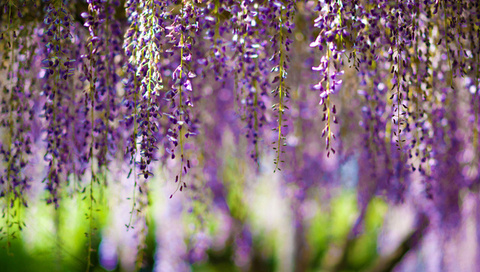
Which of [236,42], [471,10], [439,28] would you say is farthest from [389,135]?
[236,42]

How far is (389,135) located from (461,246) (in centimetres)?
166

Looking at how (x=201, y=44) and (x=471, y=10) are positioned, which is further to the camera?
(x=201, y=44)

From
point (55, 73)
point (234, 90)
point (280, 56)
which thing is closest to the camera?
point (280, 56)

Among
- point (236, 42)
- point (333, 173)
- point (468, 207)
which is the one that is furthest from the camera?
point (333, 173)

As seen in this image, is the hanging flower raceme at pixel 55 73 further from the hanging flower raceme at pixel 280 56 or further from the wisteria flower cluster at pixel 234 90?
the hanging flower raceme at pixel 280 56

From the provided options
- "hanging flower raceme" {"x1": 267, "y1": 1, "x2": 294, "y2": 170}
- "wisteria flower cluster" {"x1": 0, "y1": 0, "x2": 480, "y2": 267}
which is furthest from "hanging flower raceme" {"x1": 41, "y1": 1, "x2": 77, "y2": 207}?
"hanging flower raceme" {"x1": 267, "y1": 1, "x2": 294, "y2": 170}

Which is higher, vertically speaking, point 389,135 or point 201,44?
point 201,44

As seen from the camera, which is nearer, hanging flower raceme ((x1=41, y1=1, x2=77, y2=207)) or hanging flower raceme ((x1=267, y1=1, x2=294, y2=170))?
hanging flower raceme ((x1=267, y1=1, x2=294, y2=170))

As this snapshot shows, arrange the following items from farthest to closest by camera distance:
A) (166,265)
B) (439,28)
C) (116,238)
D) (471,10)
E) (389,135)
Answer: (116,238), (166,265), (389,135), (439,28), (471,10)

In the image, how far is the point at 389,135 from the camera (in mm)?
2479

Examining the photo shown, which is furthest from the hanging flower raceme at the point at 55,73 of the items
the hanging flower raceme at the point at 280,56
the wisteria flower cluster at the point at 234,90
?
the hanging flower raceme at the point at 280,56

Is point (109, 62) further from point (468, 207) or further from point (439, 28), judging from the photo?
point (468, 207)

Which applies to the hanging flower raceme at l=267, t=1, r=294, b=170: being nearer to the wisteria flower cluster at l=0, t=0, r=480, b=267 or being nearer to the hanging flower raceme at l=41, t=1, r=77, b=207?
Answer: the wisteria flower cluster at l=0, t=0, r=480, b=267

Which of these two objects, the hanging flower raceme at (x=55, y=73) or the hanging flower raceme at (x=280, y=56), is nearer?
the hanging flower raceme at (x=280, y=56)
